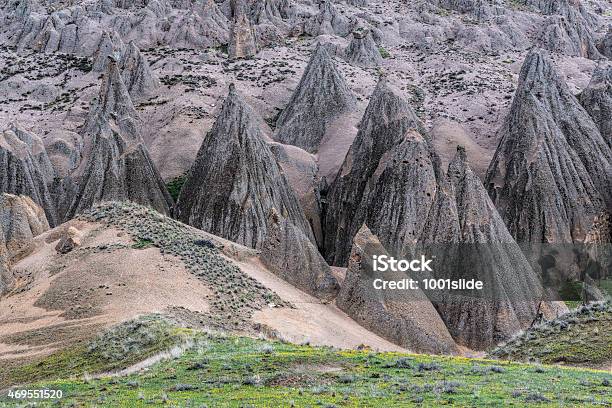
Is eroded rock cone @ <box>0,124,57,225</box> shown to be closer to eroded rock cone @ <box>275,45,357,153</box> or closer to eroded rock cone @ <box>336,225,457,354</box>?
eroded rock cone @ <box>275,45,357,153</box>

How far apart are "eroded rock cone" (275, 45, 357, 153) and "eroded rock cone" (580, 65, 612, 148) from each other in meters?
23.5

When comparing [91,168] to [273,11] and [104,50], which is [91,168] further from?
[273,11]

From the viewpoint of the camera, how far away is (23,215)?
46.6 meters

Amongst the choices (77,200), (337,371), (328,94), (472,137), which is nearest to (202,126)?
(328,94)

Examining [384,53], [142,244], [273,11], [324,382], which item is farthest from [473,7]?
[324,382]

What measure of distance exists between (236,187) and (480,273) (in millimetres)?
20278

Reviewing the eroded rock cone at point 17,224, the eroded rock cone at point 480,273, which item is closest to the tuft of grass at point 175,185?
the eroded rock cone at point 17,224

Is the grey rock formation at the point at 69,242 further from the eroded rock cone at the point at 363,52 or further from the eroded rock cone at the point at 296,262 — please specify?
the eroded rock cone at the point at 363,52

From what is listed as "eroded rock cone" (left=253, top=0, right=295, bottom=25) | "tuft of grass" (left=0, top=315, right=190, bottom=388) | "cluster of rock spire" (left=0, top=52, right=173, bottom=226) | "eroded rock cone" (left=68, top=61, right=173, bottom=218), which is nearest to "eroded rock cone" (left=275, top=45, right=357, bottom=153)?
"cluster of rock spire" (left=0, top=52, right=173, bottom=226)

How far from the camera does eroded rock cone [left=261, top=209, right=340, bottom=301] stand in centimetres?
4084

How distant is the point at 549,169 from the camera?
6047 centimetres

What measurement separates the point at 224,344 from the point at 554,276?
118 feet

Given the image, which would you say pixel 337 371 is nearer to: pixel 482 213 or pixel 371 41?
pixel 482 213

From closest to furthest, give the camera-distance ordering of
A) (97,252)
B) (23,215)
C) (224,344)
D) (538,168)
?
(224,344) → (97,252) → (23,215) → (538,168)
